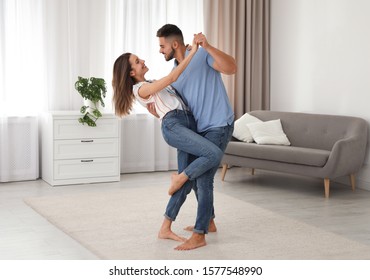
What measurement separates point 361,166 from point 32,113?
10.7ft

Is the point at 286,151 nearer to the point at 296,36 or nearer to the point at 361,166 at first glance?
the point at 361,166

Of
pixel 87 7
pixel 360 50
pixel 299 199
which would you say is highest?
pixel 87 7

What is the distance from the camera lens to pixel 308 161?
5.38 m

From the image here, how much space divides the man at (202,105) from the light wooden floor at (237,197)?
0.69 m

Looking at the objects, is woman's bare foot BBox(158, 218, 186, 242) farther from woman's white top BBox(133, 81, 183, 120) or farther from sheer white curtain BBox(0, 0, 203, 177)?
sheer white curtain BBox(0, 0, 203, 177)

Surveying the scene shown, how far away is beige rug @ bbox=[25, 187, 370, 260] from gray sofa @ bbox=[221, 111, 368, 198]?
0.69m

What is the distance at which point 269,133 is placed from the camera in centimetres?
611

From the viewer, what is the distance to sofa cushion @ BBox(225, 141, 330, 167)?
534cm

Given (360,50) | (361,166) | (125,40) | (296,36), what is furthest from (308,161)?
(125,40)
